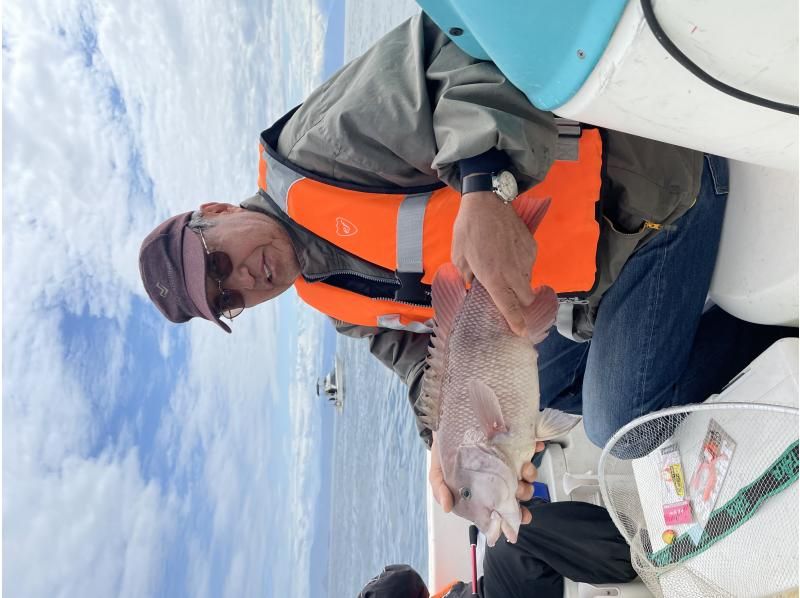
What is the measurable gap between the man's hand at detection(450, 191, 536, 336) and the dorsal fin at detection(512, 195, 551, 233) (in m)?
0.05

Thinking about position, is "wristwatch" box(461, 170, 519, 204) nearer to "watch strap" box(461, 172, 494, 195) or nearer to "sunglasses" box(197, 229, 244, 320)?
"watch strap" box(461, 172, 494, 195)

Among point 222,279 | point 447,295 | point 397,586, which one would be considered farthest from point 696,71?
point 397,586

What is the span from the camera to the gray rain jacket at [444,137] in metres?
2.15

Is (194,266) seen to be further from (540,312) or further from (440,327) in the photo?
(540,312)

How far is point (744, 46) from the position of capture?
114cm

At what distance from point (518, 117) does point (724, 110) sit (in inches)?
35.5

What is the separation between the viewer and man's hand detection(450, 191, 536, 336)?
215 cm

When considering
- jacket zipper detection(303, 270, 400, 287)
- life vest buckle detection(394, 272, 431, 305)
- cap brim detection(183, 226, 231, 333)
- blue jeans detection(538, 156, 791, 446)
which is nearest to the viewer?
blue jeans detection(538, 156, 791, 446)

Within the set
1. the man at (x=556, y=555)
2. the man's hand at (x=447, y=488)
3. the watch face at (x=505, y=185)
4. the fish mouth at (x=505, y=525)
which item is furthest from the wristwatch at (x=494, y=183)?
the man at (x=556, y=555)

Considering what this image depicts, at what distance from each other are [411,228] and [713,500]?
1704 millimetres

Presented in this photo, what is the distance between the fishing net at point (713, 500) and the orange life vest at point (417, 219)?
0.77 m

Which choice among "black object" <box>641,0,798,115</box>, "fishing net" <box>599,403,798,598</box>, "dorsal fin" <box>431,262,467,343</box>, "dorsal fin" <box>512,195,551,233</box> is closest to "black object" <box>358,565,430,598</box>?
"fishing net" <box>599,403,798,598</box>

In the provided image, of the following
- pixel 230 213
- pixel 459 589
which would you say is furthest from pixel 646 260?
pixel 459 589

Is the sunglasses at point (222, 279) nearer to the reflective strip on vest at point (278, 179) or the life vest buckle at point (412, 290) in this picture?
the reflective strip on vest at point (278, 179)
